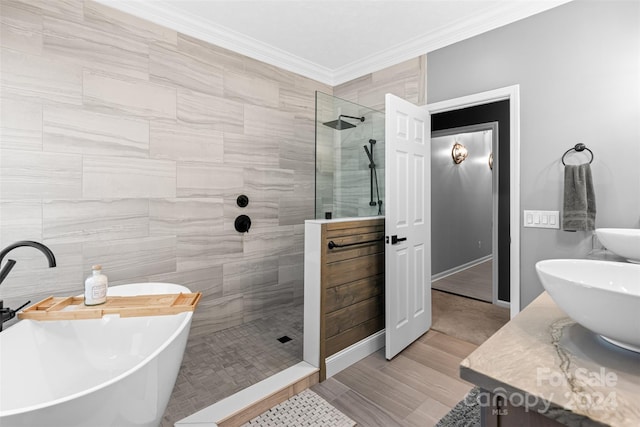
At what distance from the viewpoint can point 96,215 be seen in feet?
7.33

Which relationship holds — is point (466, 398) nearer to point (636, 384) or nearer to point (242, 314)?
point (636, 384)

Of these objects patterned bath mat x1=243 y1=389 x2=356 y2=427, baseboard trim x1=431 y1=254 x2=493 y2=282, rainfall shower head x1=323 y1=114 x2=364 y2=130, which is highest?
rainfall shower head x1=323 y1=114 x2=364 y2=130

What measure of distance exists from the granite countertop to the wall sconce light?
15.4ft

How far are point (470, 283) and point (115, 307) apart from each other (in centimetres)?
459

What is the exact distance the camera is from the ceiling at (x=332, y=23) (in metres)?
2.40

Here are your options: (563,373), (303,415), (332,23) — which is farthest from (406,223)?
(563,373)

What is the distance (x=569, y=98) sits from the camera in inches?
86.0

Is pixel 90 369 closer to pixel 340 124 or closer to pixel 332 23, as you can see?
pixel 340 124

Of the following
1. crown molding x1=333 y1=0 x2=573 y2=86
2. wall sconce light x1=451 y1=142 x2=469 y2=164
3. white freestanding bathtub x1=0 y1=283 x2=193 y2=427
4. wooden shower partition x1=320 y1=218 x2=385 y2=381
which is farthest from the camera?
wall sconce light x1=451 y1=142 x2=469 y2=164

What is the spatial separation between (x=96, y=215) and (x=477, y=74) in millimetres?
3140

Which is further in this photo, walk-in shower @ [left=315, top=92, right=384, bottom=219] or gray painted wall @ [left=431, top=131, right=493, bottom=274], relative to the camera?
gray painted wall @ [left=431, top=131, right=493, bottom=274]

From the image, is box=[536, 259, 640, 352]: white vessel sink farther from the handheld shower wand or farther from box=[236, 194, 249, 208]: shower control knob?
box=[236, 194, 249, 208]: shower control knob

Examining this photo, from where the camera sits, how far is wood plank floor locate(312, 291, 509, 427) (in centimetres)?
185

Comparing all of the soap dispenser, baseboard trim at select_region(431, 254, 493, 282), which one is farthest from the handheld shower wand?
baseboard trim at select_region(431, 254, 493, 282)
